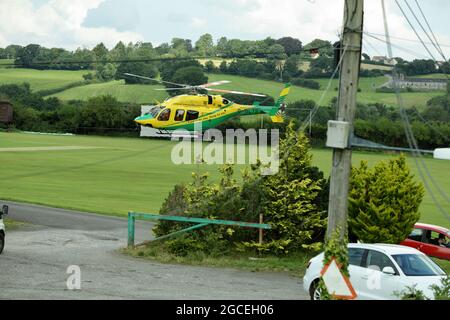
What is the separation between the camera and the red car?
94.9 feet

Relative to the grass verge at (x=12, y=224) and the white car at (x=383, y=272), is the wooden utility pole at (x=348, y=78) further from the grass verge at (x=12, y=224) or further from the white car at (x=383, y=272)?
the grass verge at (x=12, y=224)

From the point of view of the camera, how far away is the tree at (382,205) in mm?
24641

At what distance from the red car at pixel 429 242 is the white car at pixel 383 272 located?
37.8ft

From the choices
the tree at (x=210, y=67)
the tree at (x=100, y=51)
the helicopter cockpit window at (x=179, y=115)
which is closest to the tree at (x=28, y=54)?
the tree at (x=100, y=51)

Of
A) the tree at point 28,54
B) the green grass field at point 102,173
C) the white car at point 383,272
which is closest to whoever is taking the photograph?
the white car at point 383,272

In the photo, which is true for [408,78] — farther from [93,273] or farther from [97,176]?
[93,273]

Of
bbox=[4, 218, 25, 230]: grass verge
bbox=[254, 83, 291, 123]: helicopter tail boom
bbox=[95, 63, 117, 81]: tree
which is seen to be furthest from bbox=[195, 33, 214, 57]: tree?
bbox=[4, 218, 25, 230]: grass verge

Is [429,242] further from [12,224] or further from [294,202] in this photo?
[12,224]

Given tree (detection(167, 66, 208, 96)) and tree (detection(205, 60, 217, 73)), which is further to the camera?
tree (detection(205, 60, 217, 73))

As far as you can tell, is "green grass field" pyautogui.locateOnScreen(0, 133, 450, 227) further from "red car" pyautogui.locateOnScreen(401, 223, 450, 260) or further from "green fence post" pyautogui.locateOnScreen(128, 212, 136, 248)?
"green fence post" pyautogui.locateOnScreen(128, 212, 136, 248)

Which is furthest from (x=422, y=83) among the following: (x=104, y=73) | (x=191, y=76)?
(x=104, y=73)

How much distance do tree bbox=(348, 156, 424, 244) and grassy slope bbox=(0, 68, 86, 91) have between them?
424ft

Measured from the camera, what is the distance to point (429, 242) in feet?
96.8
